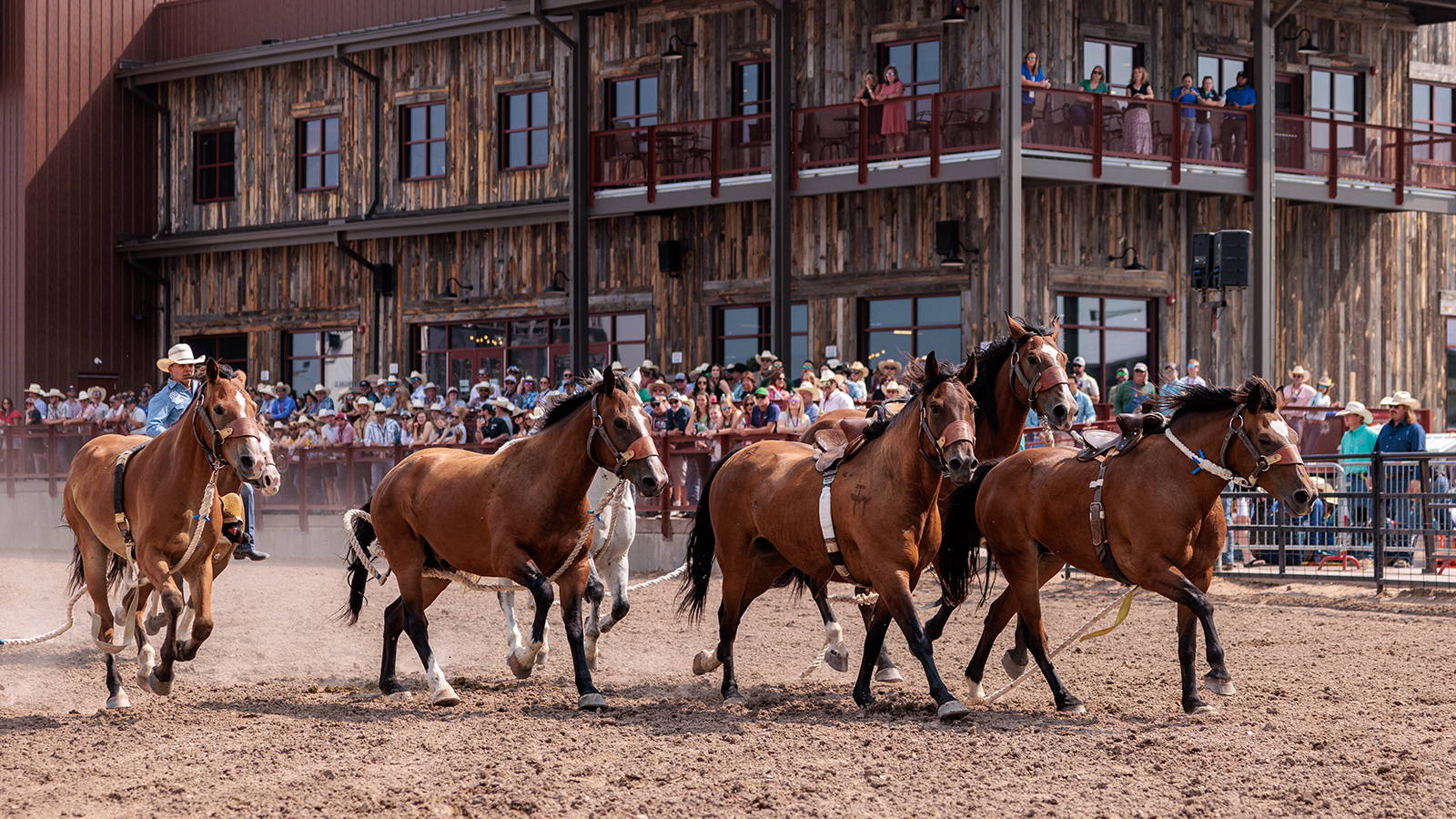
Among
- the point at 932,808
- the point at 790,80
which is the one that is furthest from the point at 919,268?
the point at 932,808

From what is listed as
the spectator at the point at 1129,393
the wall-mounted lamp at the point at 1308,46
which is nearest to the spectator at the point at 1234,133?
the wall-mounted lamp at the point at 1308,46

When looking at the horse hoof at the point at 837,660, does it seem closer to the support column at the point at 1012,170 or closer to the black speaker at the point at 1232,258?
the black speaker at the point at 1232,258

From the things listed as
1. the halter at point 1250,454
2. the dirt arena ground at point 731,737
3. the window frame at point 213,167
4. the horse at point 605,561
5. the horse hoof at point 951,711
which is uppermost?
the window frame at point 213,167

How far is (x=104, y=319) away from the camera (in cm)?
2802

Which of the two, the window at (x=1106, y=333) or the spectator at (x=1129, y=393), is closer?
the spectator at (x=1129, y=393)

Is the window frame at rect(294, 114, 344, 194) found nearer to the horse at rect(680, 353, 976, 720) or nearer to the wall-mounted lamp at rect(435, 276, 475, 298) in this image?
the wall-mounted lamp at rect(435, 276, 475, 298)

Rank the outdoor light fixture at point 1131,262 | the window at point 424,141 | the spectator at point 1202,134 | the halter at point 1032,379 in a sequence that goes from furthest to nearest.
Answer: the window at point 424,141 → the outdoor light fixture at point 1131,262 → the spectator at point 1202,134 → the halter at point 1032,379

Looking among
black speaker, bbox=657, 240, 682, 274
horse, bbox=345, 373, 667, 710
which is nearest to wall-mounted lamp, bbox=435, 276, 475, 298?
black speaker, bbox=657, 240, 682, 274

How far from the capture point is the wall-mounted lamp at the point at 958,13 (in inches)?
806

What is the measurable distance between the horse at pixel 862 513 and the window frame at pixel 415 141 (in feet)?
56.8

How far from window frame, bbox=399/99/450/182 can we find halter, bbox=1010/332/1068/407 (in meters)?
17.8

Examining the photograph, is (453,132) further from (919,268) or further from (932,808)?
(932,808)

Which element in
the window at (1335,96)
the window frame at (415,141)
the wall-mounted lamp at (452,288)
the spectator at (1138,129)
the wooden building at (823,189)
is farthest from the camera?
the window frame at (415,141)

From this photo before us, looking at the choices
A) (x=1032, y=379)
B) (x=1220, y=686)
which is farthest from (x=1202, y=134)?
(x=1220, y=686)
